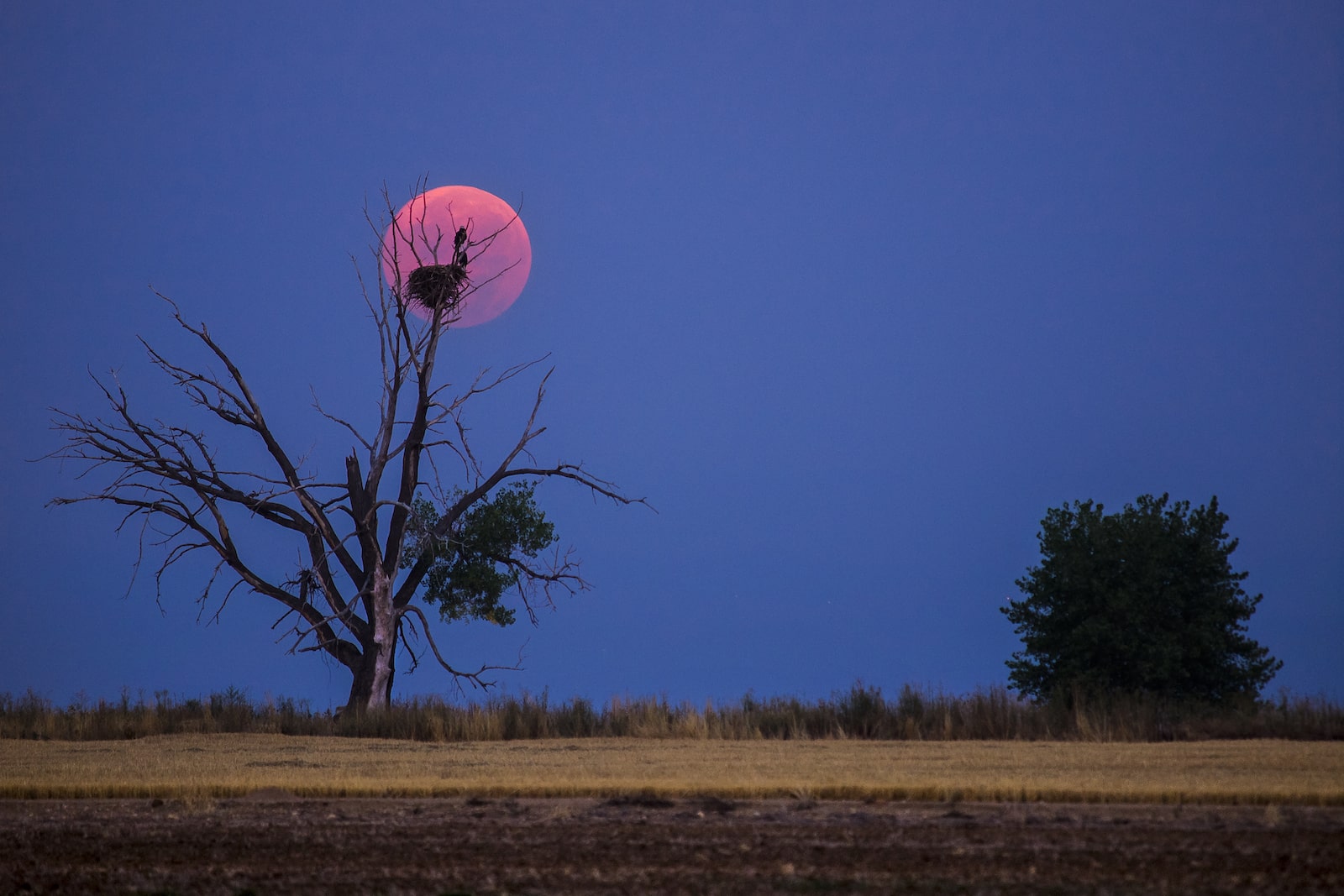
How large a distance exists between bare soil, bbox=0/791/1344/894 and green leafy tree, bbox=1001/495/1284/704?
49.2 ft

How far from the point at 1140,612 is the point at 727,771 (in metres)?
14.0

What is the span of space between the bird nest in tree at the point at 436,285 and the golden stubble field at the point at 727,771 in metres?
11.9

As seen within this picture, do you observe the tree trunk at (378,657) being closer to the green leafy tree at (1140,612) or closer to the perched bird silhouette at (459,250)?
the perched bird silhouette at (459,250)

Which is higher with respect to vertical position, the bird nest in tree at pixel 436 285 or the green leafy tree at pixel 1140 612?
the bird nest in tree at pixel 436 285

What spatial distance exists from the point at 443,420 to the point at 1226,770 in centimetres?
1928

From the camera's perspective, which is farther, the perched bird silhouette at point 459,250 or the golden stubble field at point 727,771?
the perched bird silhouette at point 459,250

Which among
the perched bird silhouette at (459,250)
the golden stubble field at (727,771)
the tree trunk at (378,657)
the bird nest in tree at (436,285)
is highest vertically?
the perched bird silhouette at (459,250)

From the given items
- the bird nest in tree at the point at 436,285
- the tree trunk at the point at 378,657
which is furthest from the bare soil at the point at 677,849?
the bird nest in tree at the point at 436,285

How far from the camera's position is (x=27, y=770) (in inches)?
540

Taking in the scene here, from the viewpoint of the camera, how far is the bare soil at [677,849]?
6.35 meters

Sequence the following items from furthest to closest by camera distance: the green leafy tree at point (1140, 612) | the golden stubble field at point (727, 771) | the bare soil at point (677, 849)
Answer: the green leafy tree at point (1140, 612)
the golden stubble field at point (727, 771)
the bare soil at point (677, 849)

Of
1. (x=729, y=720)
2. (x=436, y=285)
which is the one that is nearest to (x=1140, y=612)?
(x=729, y=720)

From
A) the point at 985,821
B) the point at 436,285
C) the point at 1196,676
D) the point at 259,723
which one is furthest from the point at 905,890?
the point at 436,285

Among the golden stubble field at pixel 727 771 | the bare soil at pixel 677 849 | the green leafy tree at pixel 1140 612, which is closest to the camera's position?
the bare soil at pixel 677 849
